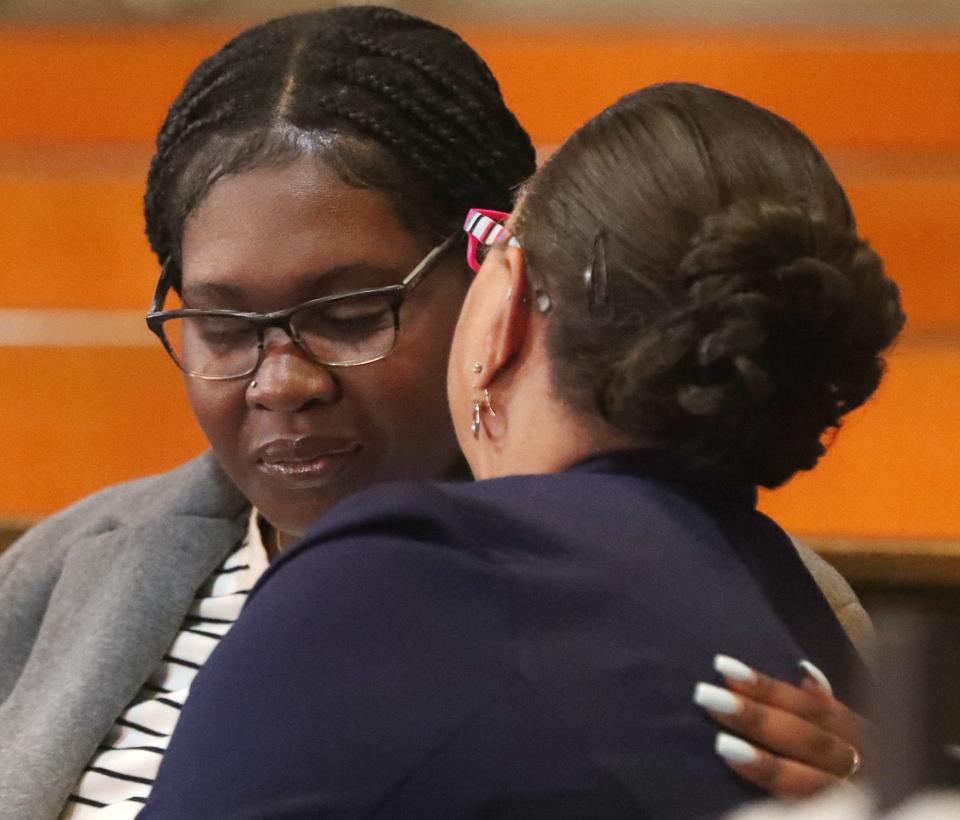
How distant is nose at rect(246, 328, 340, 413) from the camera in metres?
1.39

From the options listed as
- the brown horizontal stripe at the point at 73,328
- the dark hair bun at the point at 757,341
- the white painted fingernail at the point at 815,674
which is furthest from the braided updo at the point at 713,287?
the brown horizontal stripe at the point at 73,328

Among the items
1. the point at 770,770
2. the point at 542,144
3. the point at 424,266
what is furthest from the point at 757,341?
the point at 542,144

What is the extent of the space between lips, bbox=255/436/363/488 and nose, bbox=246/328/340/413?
4cm

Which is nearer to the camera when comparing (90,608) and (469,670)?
(469,670)

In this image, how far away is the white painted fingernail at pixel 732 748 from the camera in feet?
2.78

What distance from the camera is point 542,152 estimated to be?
275cm

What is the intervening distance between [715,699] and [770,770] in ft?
0.22

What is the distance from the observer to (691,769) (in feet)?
2.74

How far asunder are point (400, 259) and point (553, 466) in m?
0.47

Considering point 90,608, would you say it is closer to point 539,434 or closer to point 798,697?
point 539,434

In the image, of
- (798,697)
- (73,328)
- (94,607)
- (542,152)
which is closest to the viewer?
(798,697)

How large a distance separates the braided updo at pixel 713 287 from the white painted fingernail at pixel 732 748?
192mm

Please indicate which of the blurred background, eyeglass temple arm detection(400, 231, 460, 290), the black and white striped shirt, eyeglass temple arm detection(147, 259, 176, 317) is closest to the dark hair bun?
eyeglass temple arm detection(400, 231, 460, 290)

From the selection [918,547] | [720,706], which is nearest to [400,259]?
[720,706]
